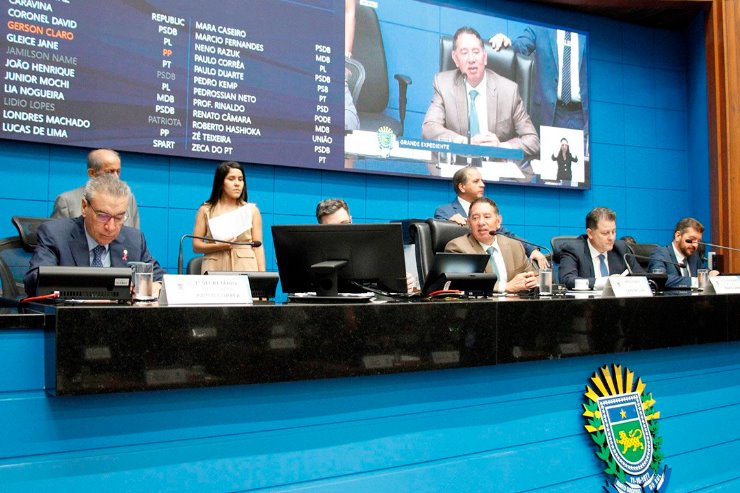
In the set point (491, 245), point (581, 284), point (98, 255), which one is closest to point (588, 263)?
point (491, 245)

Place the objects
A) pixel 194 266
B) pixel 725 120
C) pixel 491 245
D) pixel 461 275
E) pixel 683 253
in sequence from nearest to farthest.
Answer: pixel 461 275
pixel 194 266
pixel 491 245
pixel 683 253
pixel 725 120

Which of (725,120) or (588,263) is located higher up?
(725,120)

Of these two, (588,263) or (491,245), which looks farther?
(588,263)

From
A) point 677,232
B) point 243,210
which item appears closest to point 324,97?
point 243,210

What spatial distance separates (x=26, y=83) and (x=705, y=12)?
5.02 metres

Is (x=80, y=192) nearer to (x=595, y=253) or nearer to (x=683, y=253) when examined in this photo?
(x=595, y=253)

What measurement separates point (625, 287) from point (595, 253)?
1.26 metres

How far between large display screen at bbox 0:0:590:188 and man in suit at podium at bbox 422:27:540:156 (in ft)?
0.03

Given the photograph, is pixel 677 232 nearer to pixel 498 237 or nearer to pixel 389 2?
pixel 498 237

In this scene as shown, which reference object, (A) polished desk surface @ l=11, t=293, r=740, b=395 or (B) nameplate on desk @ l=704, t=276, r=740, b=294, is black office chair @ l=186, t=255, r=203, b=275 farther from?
(B) nameplate on desk @ l=704, t=276, r=740, b=294

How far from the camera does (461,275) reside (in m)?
2.02

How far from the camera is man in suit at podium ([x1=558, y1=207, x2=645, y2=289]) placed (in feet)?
10.4

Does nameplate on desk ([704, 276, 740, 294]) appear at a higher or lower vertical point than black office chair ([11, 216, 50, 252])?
lower

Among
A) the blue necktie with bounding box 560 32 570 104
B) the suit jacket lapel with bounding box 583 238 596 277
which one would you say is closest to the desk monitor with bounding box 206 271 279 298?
the suit jacket lapel with bounding box 583 238 596 277
